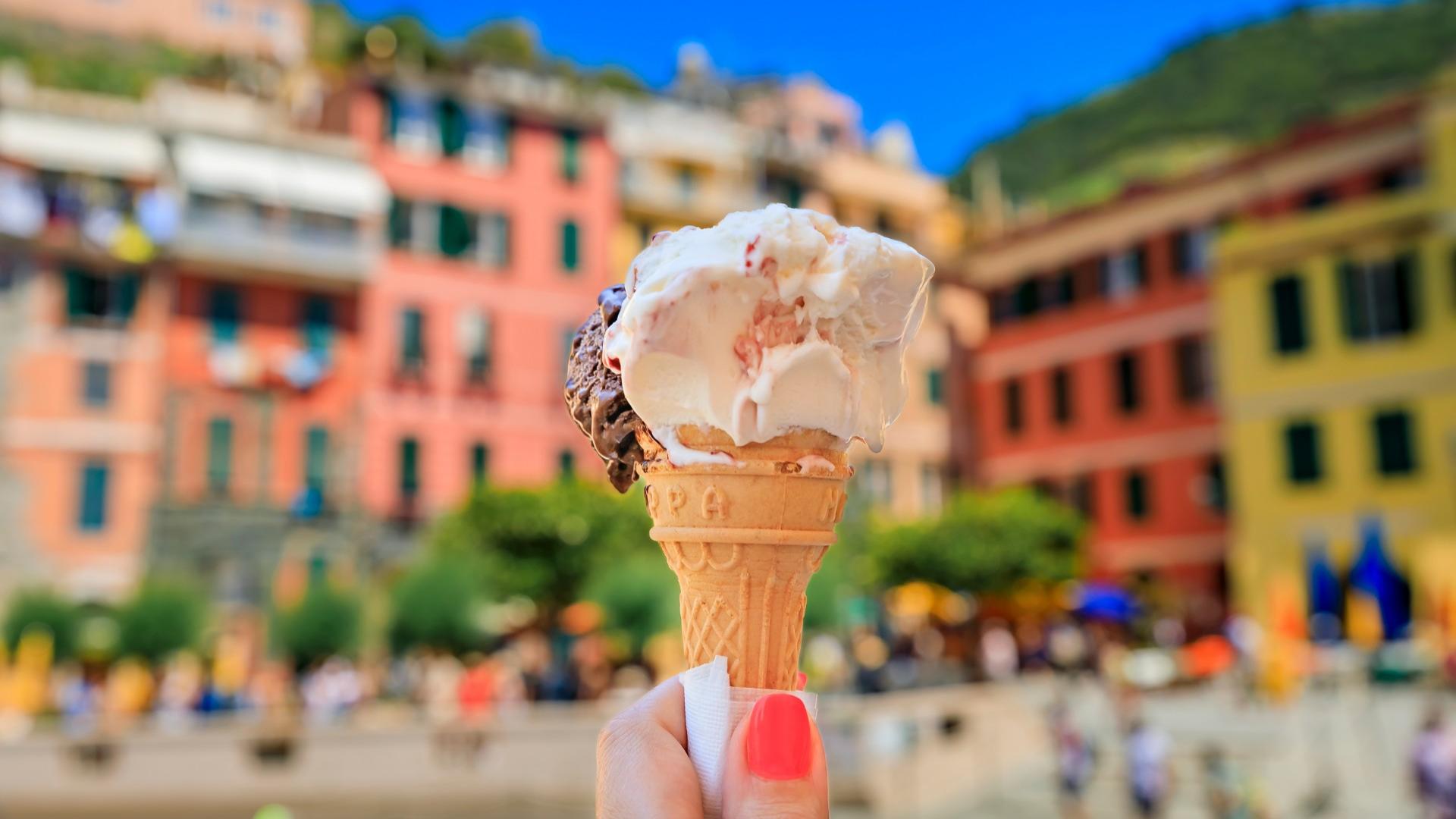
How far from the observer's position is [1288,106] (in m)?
87.2

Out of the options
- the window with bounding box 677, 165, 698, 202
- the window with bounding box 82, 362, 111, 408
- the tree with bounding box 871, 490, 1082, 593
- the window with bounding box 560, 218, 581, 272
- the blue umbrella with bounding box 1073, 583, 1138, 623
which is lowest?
the blue umbrella with bounding box 1073, 583, 1138, 623

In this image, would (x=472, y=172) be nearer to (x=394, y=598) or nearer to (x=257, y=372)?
(x=257, y=372)

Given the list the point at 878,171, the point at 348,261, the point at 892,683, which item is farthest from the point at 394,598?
the point at 878,171

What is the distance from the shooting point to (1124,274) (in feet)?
117

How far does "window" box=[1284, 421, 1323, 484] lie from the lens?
97.3 ft

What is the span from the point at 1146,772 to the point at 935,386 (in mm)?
26826

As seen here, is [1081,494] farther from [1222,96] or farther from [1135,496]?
[1222,96]

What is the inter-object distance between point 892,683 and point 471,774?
658 cm

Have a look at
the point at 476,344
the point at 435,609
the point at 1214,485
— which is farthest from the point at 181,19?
the point at 1214,485

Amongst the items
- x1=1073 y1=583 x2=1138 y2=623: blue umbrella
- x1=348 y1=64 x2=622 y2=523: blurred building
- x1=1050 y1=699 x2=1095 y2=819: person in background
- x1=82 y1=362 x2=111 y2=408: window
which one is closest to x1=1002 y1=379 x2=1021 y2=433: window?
x1=348 y1=64 x2=622 y2=523: blurred building

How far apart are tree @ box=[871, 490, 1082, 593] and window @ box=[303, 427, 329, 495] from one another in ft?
46.0

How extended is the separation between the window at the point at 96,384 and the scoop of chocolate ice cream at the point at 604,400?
3009cm

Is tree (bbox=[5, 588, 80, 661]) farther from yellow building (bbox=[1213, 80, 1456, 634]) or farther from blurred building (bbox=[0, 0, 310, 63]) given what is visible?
blurred building (bbox=[0, 0, 310, 63])

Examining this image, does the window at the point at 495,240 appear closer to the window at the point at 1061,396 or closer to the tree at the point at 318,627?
the tree at the point at 318,627
